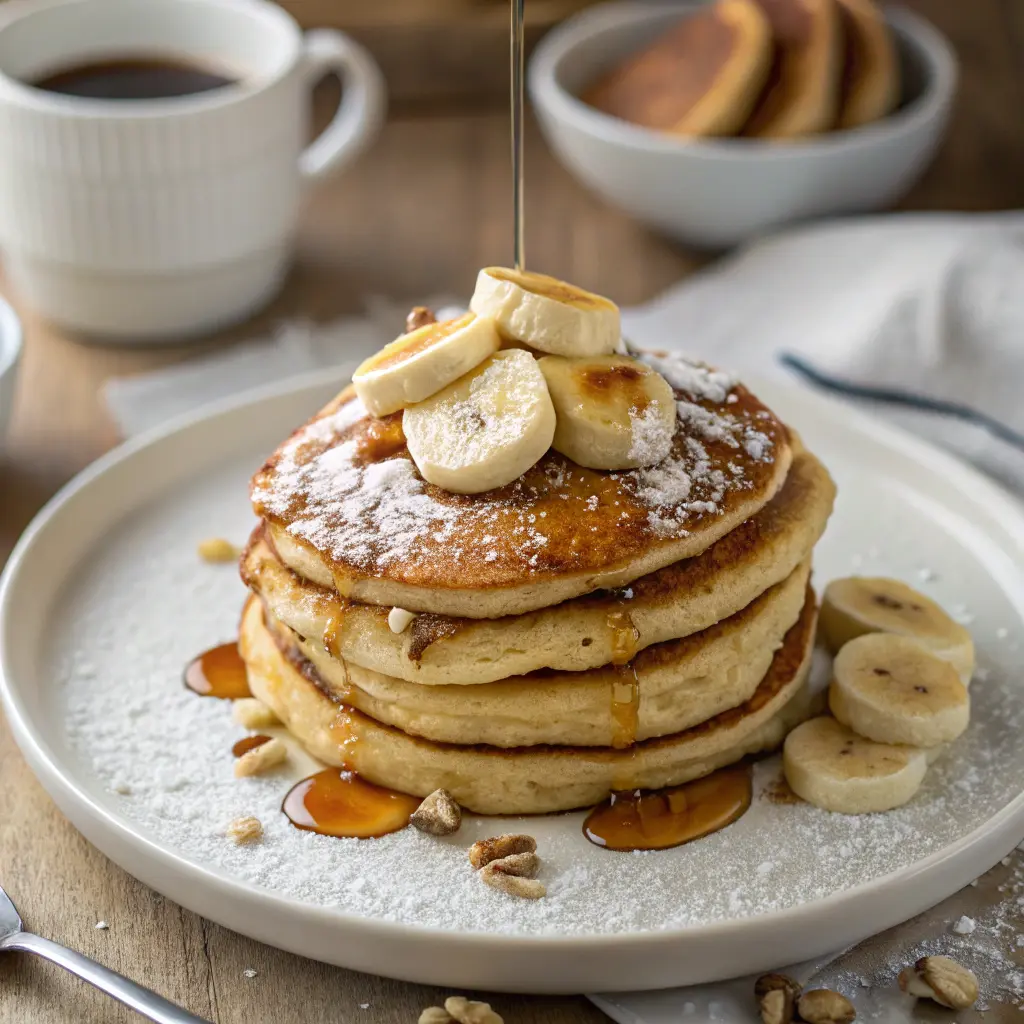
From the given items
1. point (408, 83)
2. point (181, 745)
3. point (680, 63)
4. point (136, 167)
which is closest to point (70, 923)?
point (181, 745)

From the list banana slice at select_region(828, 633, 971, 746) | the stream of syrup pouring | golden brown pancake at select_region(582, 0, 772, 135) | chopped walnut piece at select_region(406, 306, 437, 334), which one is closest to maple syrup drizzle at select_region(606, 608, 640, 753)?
the stream of syrup pouring

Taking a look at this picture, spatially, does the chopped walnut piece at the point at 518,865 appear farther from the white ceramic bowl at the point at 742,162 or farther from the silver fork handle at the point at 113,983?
the white ceramic bowl at the point at 742,162

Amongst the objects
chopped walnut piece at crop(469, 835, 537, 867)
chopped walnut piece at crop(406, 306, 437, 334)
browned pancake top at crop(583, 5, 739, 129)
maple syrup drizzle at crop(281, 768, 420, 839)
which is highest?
chopped walnut piece at crop(406, 306, 437, 334)

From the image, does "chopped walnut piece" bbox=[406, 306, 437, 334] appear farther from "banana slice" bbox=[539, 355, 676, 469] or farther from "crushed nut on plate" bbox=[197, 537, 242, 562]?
"crushed nut on plate" bbox=[197, 537, 242, 562]

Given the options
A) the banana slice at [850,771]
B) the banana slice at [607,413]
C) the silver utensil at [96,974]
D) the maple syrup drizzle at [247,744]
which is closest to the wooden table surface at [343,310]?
the silver utensil at [96,974]

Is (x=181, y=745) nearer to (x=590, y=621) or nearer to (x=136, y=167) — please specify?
(x=590, y=621)

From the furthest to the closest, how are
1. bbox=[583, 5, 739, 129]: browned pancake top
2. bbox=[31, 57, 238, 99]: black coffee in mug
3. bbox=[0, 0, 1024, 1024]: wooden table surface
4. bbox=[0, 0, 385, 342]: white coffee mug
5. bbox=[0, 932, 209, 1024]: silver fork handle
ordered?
bbox=[583, 5, 739, 129]: browned pancake top, bbox=[31, 57, 238, 99]: black coffee in mug, bbox=[0, 0, 385, 342]: white coffee mug, bbox=[0, 0, 1024, 1024]: wooden table surface, bbox=[0, 932, 209, 1024]: silver fork handle

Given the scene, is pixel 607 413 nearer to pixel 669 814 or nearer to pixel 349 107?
pixel 669 814
